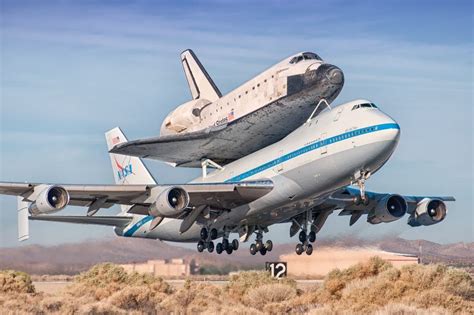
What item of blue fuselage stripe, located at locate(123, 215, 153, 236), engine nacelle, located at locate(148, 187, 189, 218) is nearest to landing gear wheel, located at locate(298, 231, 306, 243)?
engine nacelle, located at locate(148, 187, 189, 218)

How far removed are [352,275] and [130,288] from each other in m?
12.9

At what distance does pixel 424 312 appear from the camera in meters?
43.2

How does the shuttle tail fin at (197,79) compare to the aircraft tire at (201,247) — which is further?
the shuttle tail fin at (197,79)

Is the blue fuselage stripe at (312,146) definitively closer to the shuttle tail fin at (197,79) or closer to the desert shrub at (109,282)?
the desert shrub at (109,282)

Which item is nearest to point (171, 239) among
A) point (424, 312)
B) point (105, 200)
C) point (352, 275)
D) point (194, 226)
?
point (194, 226)

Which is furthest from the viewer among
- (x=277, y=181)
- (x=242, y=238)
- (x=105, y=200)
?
(x=242, y=238)

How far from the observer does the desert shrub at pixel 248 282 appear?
196 feet

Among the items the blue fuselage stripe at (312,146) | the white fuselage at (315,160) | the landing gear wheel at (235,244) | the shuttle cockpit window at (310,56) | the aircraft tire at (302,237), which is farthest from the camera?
the landing gear wheel at (235,244)

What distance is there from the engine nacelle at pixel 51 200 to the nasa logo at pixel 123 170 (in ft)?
53.0

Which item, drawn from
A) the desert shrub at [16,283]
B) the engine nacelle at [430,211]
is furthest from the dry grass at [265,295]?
the engine nacelle at [430,211]

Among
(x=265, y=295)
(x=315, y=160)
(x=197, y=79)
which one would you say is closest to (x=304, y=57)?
(x=315, y=160)

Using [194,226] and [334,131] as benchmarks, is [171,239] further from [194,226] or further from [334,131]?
[334,131]

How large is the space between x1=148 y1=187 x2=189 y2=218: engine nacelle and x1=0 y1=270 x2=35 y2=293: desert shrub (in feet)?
45.3

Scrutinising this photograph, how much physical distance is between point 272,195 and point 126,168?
18.8 meters
